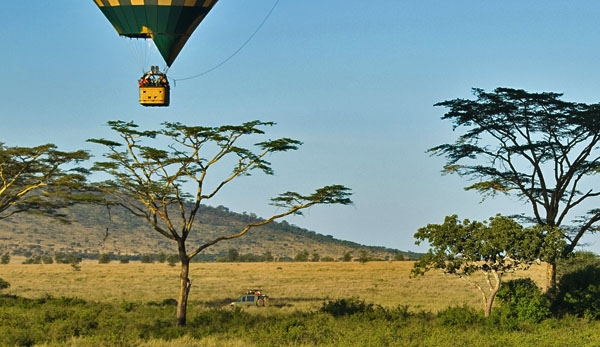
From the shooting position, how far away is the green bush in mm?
30656

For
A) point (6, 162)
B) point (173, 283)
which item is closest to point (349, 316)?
point (6, 162)

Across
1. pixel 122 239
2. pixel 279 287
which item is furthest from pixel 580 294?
pixel 122 239

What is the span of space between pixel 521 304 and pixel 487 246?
222 centimetres

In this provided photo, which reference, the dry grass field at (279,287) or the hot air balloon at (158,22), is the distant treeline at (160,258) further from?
the hot air balloon at (158,22)

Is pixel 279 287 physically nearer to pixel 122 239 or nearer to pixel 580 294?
pixel 580 294

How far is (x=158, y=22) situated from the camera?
32.3m

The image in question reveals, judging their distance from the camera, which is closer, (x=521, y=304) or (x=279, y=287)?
(x=521, y=304)

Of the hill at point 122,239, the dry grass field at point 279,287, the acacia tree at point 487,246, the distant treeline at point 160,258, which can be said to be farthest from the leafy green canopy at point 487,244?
the hill at point 122,239

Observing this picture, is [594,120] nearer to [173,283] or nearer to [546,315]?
[546,315]

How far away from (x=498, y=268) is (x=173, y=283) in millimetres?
33462

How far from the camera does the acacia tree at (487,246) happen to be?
31.3m

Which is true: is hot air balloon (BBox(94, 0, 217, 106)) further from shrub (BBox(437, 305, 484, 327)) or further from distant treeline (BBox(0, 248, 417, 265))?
distant treeline (BBox(0, 248, 417, 265))

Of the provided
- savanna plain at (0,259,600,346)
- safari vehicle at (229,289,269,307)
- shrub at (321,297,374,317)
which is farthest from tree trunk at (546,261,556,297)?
safari vehicle at (229,289,269,307)

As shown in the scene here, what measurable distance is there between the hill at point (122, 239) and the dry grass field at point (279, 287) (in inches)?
2944
